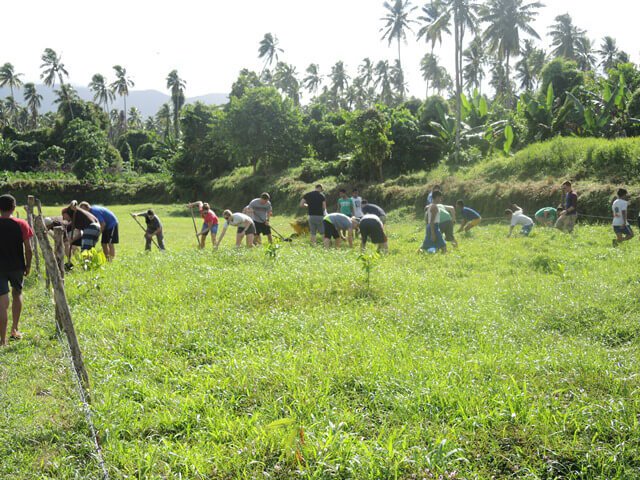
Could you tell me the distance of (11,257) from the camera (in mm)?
6395

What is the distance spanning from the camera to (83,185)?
4281cm

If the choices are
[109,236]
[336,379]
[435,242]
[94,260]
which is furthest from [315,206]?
[336,379]

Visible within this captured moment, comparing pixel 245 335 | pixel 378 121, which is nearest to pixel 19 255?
pixel 245 335

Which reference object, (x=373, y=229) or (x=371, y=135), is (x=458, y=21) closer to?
(x=371, y=135)

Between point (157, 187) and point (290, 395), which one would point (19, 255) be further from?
point (157, 187)

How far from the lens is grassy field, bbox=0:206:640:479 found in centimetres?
343

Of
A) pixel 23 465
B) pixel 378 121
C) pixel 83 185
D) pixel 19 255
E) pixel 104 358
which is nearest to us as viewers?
pixel 23 465

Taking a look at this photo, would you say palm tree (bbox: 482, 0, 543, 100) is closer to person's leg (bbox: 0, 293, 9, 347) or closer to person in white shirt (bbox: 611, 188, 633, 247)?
person in white shirt (bbox: 611, 188, 633, 247)

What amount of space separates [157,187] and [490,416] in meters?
43.9

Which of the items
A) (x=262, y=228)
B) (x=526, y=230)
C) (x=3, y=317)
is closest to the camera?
(x=3, y=317)

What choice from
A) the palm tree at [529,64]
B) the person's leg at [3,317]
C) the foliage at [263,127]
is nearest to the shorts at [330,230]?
the person's leg at [3,317]

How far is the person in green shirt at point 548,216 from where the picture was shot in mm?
15133

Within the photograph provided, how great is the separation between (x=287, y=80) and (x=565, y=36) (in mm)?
33103

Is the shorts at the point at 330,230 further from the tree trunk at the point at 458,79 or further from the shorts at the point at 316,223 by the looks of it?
the tree trunk at the point at 458,79
